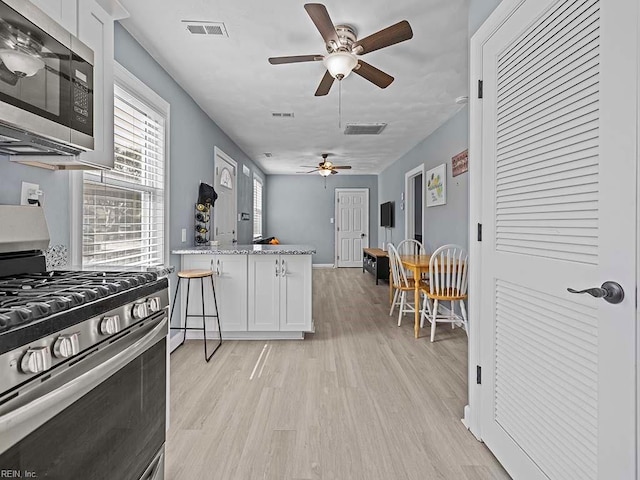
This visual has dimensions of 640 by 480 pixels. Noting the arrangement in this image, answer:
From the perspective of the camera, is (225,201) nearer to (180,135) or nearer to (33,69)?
(180,135)

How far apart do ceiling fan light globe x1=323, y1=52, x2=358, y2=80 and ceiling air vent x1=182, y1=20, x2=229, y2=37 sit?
2.49ft

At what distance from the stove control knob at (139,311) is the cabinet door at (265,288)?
7.49ft

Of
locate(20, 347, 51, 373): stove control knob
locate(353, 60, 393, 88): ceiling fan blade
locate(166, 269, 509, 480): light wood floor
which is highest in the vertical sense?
locate(353, 60, 393, 88): ceiling fan blade

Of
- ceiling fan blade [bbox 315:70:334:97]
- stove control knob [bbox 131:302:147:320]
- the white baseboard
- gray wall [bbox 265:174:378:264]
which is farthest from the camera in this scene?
gray wall [bbox 265:174:378:264]

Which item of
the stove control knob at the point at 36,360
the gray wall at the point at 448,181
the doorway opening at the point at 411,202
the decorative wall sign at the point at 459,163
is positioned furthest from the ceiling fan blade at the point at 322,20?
the doorway opening at the point at 411,202

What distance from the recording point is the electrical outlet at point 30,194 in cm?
169

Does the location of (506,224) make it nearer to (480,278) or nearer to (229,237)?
(480,278)

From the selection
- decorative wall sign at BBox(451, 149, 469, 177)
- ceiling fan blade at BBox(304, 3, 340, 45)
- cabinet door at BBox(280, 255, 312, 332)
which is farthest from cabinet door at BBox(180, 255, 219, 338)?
decorative wall sign at BBox(451, 149, 469, 177)

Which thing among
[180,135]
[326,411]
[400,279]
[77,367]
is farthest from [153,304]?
[400,279]

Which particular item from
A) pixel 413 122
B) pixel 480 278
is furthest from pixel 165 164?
pixel 413 122

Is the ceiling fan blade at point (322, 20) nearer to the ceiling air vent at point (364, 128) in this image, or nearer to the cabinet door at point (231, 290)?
the cabinet door at point (231, 290)

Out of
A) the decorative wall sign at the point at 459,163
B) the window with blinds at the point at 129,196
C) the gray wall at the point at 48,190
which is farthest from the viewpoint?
the decorative wall sign at the point at 459,163

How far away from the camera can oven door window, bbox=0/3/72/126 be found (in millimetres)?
1130

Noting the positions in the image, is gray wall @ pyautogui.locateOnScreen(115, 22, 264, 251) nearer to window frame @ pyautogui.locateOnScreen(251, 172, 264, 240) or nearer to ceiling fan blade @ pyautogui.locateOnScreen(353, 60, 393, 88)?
ceiling fan blade @ pyautogui.locateOnScreen(353, 60, 393, 88)
